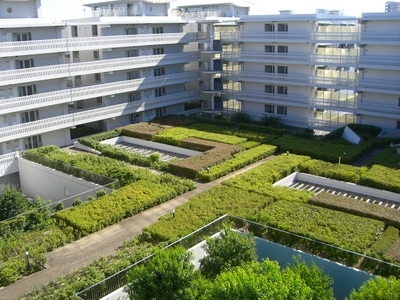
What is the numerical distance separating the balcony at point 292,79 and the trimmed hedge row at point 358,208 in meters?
19.5

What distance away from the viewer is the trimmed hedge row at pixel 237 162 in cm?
3212

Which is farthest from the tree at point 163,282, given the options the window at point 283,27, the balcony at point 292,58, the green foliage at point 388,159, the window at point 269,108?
the window at point 283,27

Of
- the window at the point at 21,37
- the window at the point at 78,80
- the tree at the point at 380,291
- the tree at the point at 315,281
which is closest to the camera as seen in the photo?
the tree at the point at 380,291

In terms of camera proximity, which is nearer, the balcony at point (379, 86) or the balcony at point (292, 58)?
the balcony at point (379, 86)

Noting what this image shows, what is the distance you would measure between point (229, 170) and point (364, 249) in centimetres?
1382

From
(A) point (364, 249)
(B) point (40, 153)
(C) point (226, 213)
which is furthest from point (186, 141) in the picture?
(A) point (364, 249)

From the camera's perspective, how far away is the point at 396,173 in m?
30.7

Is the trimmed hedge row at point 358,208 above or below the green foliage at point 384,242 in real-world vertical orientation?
above

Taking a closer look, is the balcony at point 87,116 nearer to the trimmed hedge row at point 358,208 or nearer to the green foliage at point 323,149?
the green foliage at point 323,149

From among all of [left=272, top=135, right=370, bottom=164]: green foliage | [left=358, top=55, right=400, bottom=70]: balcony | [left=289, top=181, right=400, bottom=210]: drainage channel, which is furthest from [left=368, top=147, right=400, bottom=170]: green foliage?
[left=358, top=55, right=400, bottom=70]: balcony

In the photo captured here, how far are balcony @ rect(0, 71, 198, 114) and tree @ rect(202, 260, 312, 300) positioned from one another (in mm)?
27815

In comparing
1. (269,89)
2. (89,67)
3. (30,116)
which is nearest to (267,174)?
(269,89)

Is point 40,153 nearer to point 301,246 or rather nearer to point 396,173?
point 301,246

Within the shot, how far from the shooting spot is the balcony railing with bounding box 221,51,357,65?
1703 inches
